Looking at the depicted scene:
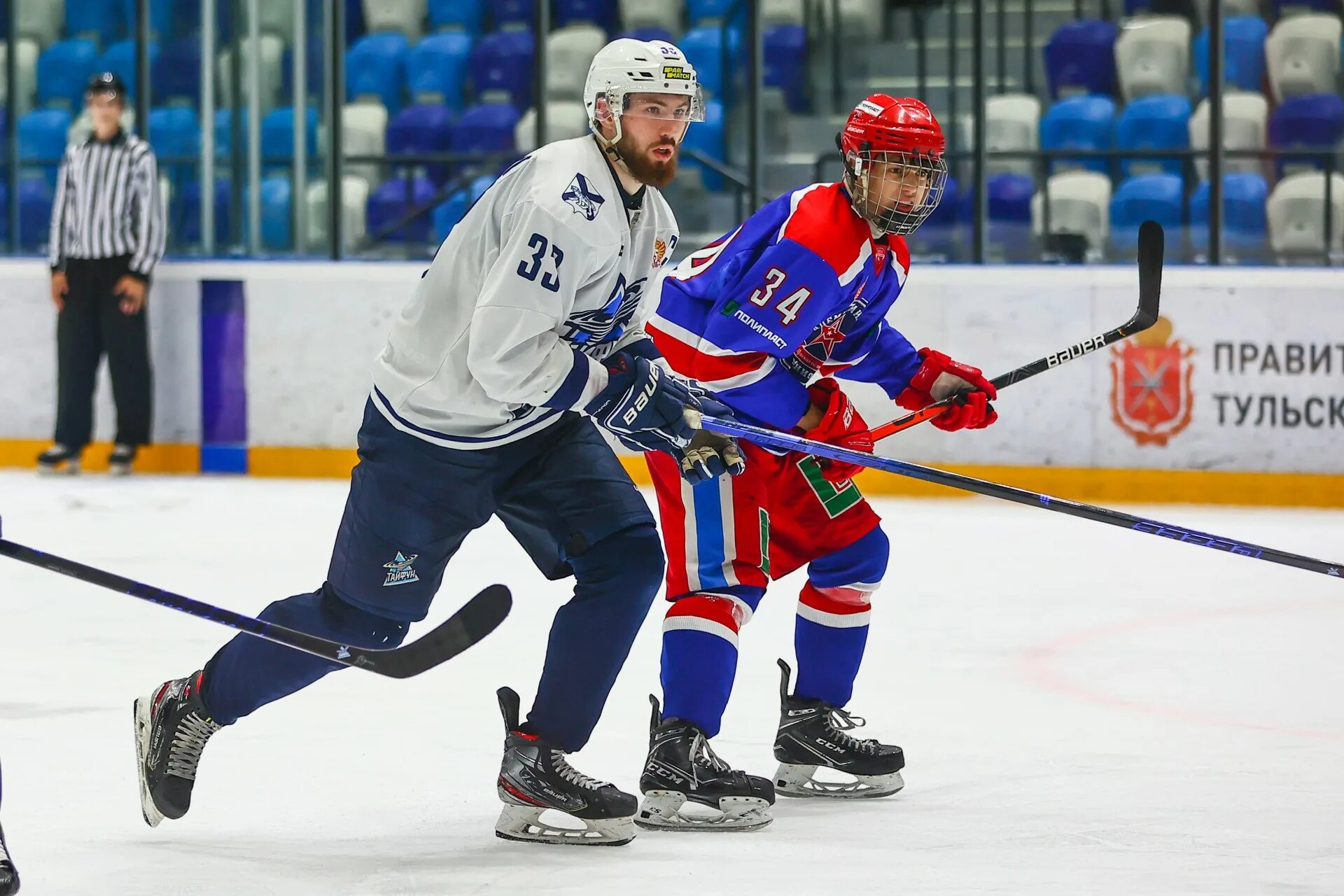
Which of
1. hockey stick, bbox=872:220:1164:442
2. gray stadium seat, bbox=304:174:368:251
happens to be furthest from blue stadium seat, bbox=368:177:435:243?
hockey stick, bbox=872:220:1164:442

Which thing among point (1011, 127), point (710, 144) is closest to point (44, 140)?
point (710, 144)

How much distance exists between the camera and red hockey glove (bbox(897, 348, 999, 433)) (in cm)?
308

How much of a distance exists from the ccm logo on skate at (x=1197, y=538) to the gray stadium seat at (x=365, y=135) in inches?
211

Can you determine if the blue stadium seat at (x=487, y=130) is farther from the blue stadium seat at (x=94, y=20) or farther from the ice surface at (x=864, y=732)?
the ice surface at (x=864, y=732)

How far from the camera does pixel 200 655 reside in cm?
389

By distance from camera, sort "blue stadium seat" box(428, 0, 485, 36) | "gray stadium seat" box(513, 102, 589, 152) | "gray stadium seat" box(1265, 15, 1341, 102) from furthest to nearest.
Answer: "blue stadium seat" box(428, 0, 485, 36)
"gray stadium seat" box(513, 102, 589, 152)
"gray stadium seat" box(1265, 15, 1341, 102)

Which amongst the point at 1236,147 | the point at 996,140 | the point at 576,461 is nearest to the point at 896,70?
the point at 996,140

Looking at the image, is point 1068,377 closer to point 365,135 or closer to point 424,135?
point 424,135

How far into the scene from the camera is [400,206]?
300 inches

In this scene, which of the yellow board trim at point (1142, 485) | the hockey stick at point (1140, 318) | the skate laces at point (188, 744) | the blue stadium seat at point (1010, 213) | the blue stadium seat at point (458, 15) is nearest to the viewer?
the skate laces at point (188, 744)

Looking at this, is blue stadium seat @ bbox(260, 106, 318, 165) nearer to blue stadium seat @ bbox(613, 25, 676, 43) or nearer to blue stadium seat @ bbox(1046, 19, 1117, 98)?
blue stadium seat @ bbox(613, 25, 676, 43)

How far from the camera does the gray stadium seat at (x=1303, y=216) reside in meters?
6.58

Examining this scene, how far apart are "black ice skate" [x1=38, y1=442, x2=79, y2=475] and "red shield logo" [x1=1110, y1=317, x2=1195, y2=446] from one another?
3.89m

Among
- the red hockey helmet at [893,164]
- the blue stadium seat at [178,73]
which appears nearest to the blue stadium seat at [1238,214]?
the blue stadium seat at [178,73]
